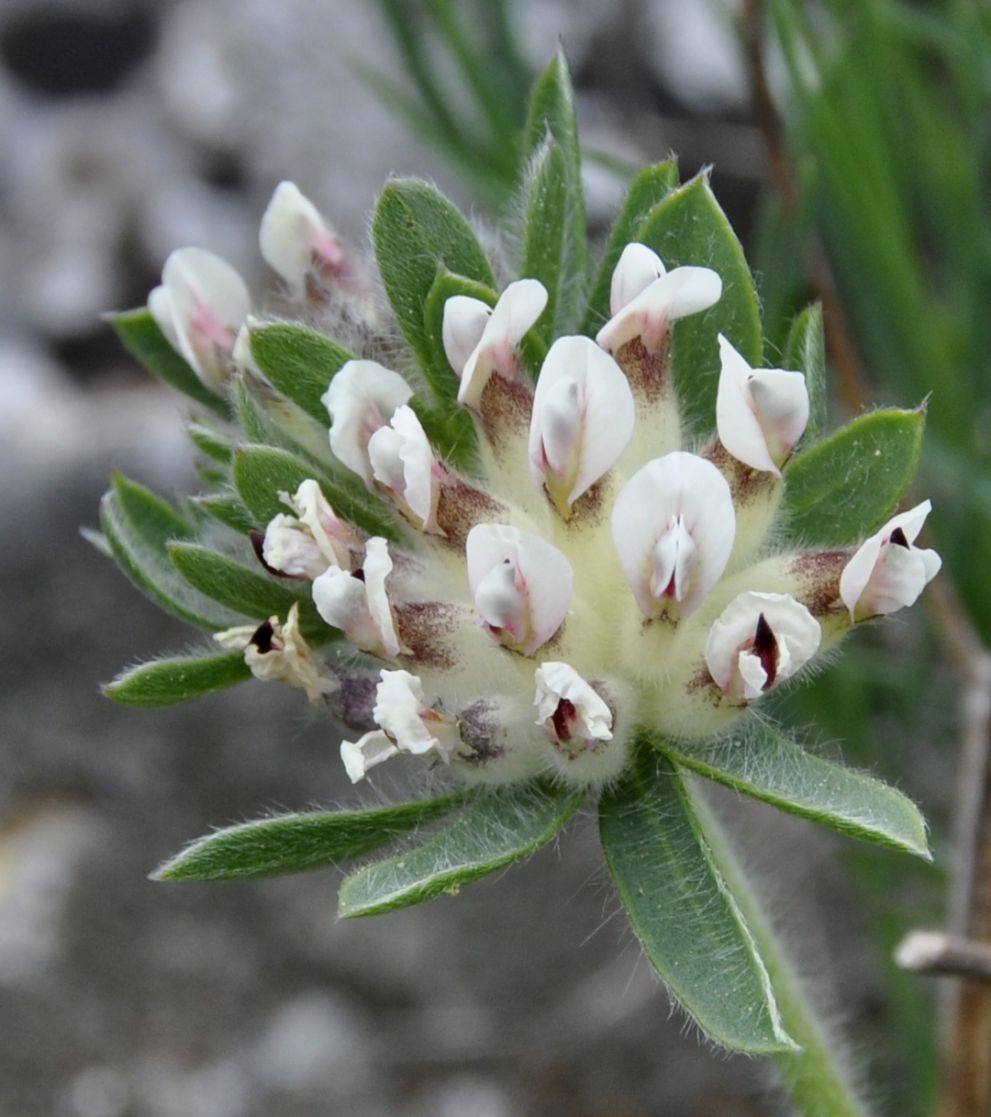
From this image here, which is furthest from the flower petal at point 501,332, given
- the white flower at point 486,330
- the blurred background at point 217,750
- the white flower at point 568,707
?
the blurred background at point 217,750

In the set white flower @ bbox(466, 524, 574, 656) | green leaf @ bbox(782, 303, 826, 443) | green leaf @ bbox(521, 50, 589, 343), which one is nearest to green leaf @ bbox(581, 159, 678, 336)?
green leaf @ bbox(521, 50, 589, 343)

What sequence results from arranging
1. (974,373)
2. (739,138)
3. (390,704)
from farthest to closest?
(739,138) < (974,373) < (390,704)

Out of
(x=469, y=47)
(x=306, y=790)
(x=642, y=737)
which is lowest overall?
(x=306, y=790)

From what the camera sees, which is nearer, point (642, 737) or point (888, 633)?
point (642, 737)

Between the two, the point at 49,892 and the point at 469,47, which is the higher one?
the point at 469,47

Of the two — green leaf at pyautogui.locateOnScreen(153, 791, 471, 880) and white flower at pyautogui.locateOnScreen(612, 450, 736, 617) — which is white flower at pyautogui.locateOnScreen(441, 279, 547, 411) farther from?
green leaf at pyautogui.locateOnScreen(153, 791, 471, 880)

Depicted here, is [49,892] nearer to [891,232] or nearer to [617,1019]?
[617,1019]

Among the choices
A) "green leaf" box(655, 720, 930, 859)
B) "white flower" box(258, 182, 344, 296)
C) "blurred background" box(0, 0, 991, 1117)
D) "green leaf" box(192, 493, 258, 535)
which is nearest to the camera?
"green leaf" box(655, 720, 930, 859)

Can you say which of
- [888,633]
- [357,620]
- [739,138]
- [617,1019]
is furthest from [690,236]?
[617,1019]
